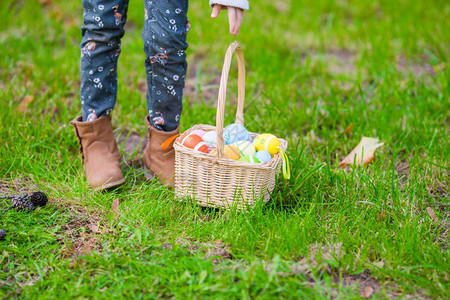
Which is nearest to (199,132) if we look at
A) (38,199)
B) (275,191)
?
(275,191)

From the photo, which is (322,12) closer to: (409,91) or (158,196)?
(409,91)

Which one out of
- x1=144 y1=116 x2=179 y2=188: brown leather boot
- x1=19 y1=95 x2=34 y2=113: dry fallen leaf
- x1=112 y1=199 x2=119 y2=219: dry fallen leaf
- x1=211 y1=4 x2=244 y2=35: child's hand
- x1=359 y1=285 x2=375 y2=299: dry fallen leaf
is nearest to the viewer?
x1=359 y1=285 x2=375 y2=299: dry fallen leaf

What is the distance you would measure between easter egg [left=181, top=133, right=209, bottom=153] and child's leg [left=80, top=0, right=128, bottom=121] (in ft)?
1.47

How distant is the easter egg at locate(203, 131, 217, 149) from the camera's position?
1962 millimetres

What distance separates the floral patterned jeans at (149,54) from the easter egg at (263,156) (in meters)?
0.44

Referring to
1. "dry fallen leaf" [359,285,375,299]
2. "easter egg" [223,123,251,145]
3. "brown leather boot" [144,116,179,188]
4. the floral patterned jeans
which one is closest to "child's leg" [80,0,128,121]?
the floral patterned jeans

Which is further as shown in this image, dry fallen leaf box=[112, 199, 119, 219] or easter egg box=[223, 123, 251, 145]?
easter egg box=[223, 123, 251, 145]

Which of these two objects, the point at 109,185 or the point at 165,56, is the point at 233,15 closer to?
the point at 165,56

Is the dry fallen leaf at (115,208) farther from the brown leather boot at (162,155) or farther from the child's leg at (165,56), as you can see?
the child's leg at (165,56)

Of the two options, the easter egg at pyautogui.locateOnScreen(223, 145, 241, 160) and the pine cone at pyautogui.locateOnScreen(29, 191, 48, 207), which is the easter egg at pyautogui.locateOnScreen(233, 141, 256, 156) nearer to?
the easter egg at pyautogui.locateOnScreen(223, 145, 241, 160)

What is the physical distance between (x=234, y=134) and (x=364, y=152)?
2.45 feet

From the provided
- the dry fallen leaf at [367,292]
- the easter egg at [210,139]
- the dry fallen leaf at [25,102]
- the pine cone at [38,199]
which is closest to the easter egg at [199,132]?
the easter egg at [210,139]

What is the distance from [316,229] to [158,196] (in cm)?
70

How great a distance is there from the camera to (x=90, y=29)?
1.94m
